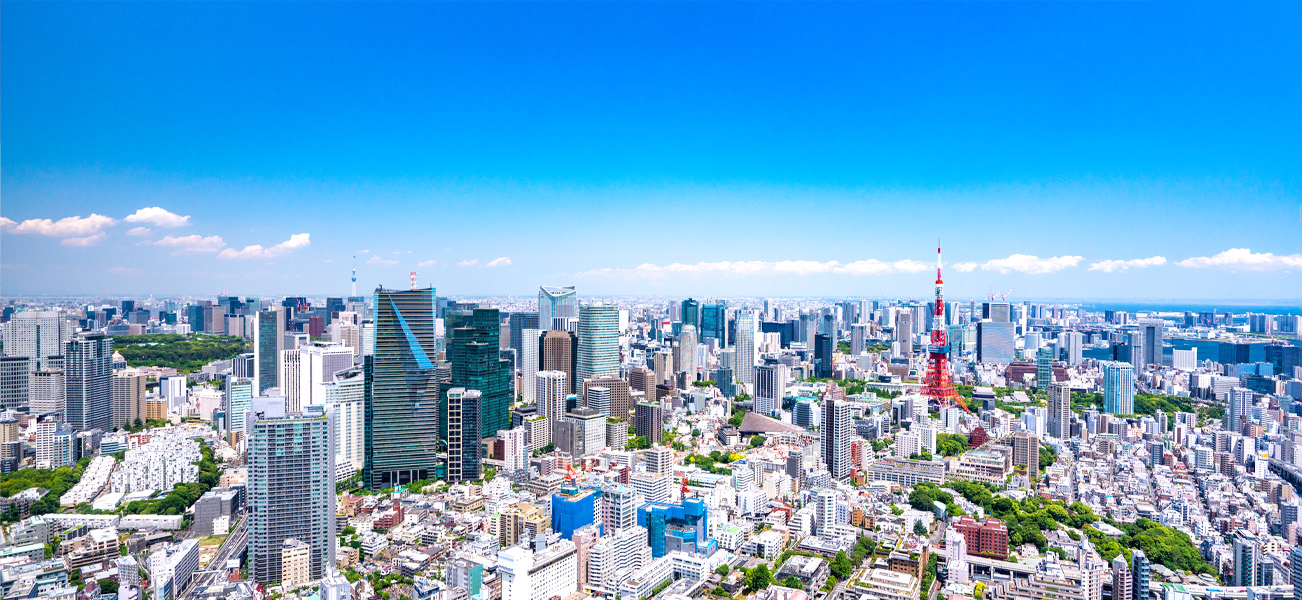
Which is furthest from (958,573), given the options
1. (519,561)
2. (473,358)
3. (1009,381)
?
(1009,381)

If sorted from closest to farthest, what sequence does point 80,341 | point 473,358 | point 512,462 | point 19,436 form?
1. point 19,436
2. point 80,341
3. point 512,462
4. point 473,358

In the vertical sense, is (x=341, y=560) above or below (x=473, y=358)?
below

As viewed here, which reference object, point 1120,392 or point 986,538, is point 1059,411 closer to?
point 1120,392

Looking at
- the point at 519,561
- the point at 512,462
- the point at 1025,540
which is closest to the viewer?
the point at 519,561

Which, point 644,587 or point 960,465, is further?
Answer: point 960,465

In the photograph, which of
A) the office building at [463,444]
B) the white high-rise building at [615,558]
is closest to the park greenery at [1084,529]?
the white high-rise building at [615,558]

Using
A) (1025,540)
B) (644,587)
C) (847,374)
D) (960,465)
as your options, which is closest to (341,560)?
(644,587)

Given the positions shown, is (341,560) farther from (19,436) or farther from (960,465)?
(960,465)

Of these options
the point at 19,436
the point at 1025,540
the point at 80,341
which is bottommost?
the point at 1025,540
